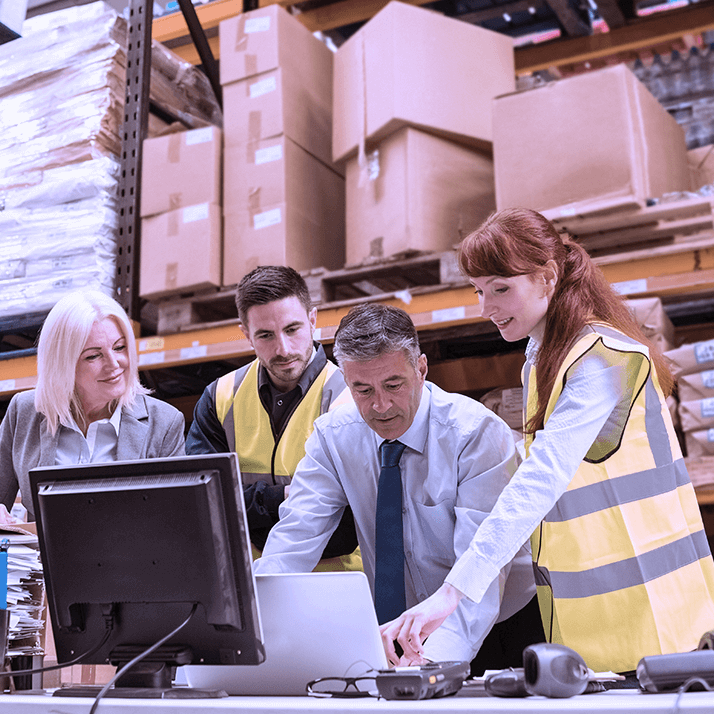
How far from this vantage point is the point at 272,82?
3498 mm

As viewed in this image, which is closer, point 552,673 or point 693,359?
point 552,673

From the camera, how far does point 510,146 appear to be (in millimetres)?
3041

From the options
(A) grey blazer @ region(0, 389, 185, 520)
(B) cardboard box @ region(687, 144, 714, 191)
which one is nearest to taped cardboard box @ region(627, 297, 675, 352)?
(B) cardboard box @ region(687, 144, 714, 191)

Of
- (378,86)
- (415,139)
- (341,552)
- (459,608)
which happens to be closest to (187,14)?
(378,86)

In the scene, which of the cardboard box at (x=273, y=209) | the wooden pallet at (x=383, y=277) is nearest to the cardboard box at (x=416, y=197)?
the wooden pallet at (x=383, y=277)

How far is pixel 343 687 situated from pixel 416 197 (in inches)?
86.2

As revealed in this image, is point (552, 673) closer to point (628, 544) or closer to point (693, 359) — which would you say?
point (628, 544)

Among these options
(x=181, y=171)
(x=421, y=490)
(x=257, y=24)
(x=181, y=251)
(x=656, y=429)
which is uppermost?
(x=257, y=24)

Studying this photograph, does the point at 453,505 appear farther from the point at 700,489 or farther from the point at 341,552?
the point at 700,489

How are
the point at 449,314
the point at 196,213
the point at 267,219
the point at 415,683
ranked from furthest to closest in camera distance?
the point at 196,213 < the point at 267,219 < the point at 449,314 < the point at 415,683

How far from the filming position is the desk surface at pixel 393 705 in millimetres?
845

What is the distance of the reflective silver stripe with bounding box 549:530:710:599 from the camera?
1493 millimetres

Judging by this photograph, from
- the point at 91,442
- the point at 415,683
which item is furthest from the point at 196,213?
the point at 415,683

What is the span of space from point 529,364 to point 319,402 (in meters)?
0.71
